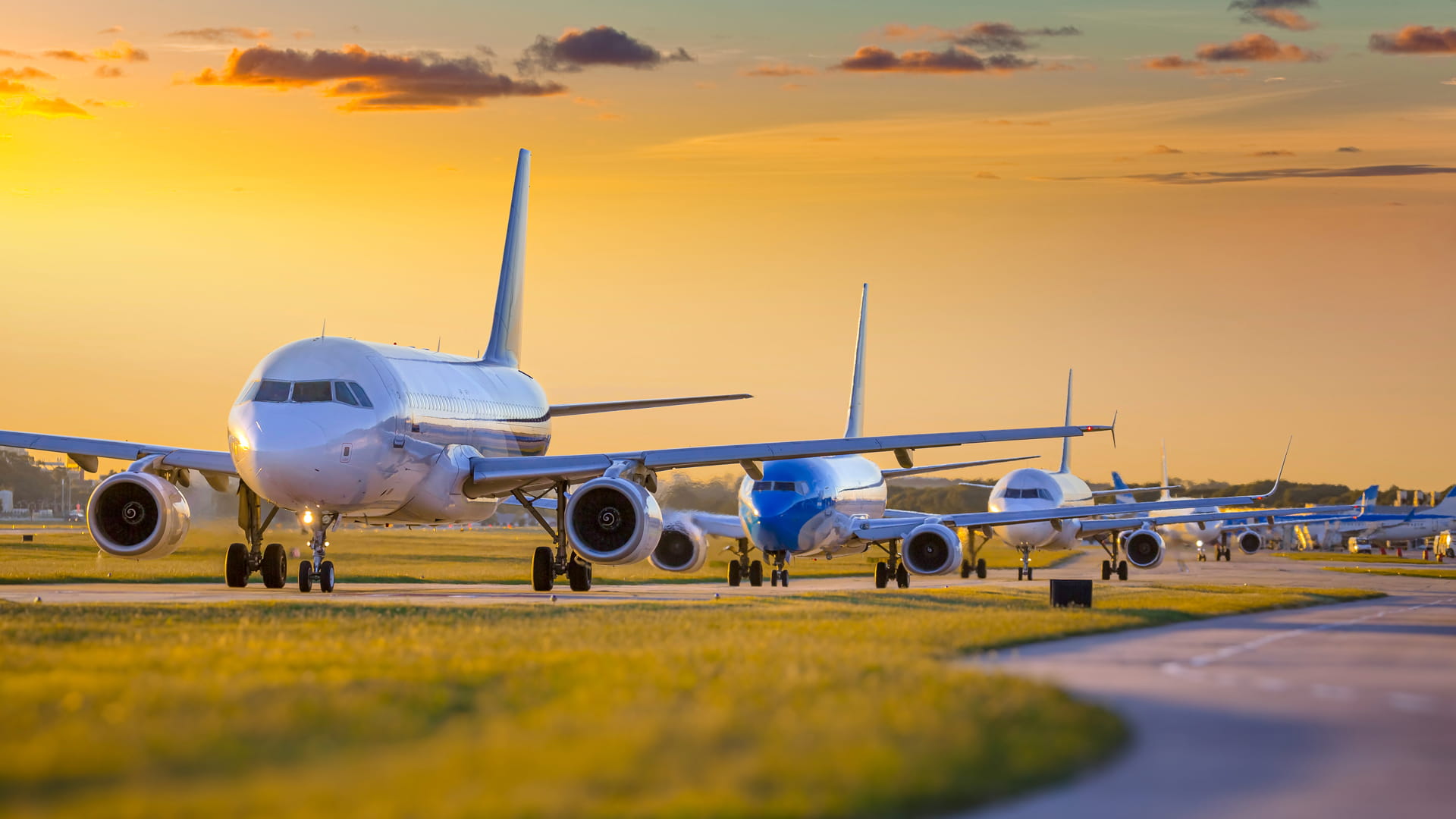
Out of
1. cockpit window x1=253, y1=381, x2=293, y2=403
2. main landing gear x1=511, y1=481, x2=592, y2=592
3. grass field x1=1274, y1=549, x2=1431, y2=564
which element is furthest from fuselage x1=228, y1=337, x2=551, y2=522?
grass field x1=1274, y1=549, x2=1431, y2=564

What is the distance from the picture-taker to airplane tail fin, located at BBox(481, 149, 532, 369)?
43469 mm

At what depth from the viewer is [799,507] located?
46.2m

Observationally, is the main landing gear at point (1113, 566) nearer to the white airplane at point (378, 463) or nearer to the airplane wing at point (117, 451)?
the white airplane at point (378, 463)

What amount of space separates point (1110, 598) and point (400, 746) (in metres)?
25.3

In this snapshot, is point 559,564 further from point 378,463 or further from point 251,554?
point 251,554

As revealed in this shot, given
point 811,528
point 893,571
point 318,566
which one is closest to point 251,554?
point 318,566

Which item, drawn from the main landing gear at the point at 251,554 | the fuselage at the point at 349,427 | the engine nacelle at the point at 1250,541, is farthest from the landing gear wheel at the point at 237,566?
the engine nacelle at the point at 1250,541

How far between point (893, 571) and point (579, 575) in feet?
51.9

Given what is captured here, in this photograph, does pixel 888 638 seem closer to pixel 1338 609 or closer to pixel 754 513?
pixel 1338 609

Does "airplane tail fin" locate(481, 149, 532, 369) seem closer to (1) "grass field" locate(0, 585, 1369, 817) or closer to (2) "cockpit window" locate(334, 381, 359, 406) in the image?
(2) "cockpit window" locate(334, 381, 359, 406)

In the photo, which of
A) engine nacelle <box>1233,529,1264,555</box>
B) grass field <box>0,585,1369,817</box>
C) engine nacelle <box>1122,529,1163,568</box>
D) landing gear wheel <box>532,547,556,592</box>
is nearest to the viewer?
grass field <box>0,585,1369,817</box>

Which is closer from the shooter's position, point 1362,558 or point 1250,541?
point 1250,541

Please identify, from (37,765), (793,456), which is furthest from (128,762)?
(793,456)

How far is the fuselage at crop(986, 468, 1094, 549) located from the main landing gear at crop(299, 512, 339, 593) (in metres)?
34.6
